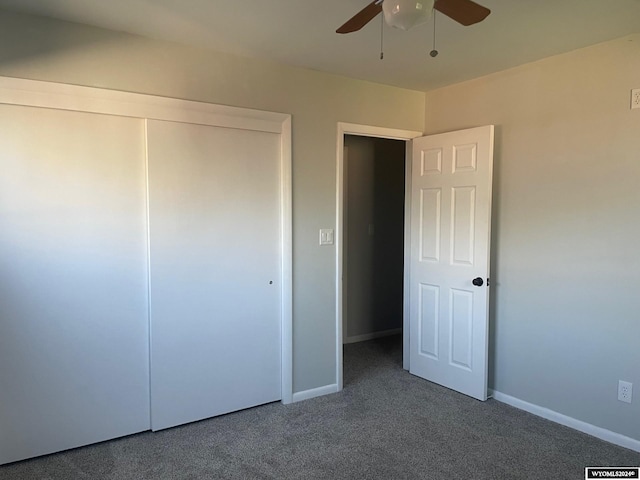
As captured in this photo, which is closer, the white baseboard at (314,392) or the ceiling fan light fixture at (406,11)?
the ceiling fan light fixture at (406,11)

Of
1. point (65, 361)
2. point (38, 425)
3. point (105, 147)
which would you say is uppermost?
point (105, 147)

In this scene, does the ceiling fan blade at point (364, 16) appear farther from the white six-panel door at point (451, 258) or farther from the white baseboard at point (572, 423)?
the white baseboard at point (572, 423)

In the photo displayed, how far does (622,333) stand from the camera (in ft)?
8.41

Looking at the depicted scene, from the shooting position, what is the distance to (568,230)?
2.78 meters

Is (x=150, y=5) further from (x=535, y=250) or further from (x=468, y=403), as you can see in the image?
(x=468, y=403)

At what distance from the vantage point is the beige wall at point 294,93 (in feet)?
7.54

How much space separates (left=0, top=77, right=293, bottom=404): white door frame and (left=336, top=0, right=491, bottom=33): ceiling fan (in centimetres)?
120

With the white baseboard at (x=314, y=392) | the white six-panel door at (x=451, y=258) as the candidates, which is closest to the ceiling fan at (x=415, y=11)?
the white six-panel door at (x=451, y=258)

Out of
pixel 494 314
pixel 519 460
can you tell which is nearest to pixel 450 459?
pixel 519 460

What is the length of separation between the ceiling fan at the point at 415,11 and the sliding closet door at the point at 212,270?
1288mm

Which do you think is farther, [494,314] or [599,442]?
[494,314]

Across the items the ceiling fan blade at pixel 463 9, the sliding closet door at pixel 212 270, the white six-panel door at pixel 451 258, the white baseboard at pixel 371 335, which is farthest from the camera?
the white baseboard at pixel 371 335

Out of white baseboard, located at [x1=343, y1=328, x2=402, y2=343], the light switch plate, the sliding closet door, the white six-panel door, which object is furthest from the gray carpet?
white baseboard, located at [x1=343, y1=328, x2=402, y2=343]

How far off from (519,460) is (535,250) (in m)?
1.33
